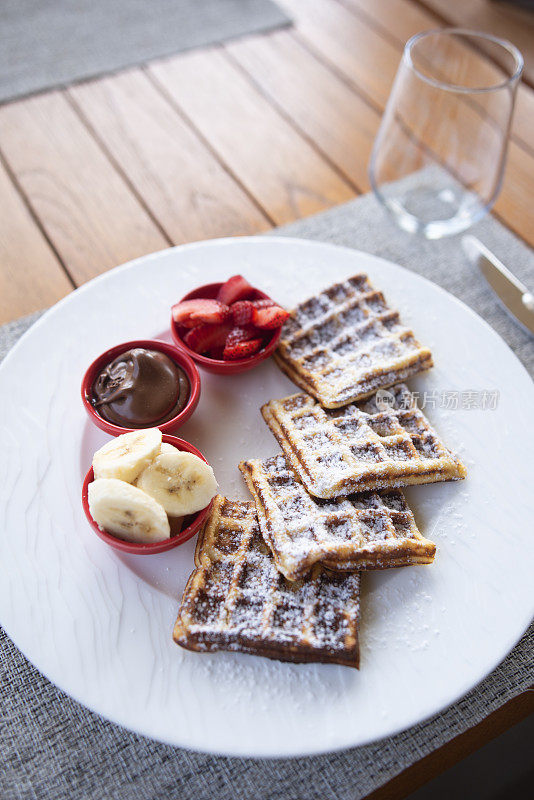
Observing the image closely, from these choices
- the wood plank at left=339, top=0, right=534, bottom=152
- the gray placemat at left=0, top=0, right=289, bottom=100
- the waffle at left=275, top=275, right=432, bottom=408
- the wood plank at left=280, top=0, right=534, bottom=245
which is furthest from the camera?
the wood plank at left=339, top=0, right=534, bottom=152

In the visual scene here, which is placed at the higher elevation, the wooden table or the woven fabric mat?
the wooden table

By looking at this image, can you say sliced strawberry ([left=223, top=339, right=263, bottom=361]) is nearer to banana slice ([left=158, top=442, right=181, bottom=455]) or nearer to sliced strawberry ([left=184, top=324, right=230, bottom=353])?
sliced strawberry ([left=184, top=324, right=230, bottom=353])

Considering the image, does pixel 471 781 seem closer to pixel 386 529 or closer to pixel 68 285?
pixel 386 529

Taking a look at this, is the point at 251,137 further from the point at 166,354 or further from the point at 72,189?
the point at 166,354

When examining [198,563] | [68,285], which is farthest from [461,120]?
[198,563]

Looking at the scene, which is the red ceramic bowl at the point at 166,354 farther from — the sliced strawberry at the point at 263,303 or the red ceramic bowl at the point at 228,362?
the sliced strawberry at the point at 263,303

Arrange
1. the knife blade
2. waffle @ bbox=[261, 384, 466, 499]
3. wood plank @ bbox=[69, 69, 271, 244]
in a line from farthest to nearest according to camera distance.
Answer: wood plank @ bbox=[69, 69, 271, 244]
the knife blade
waffle @ bbox=[261, 384, 466, 499]

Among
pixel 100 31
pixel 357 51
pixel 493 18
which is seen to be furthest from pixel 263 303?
pixel 493 18

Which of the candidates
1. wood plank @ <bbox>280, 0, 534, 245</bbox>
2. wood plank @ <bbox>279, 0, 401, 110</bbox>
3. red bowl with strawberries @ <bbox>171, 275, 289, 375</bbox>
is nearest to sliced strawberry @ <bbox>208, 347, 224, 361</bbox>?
red bowl with strawberries @ <bbox>171, 275, 289, 375</bbox>
